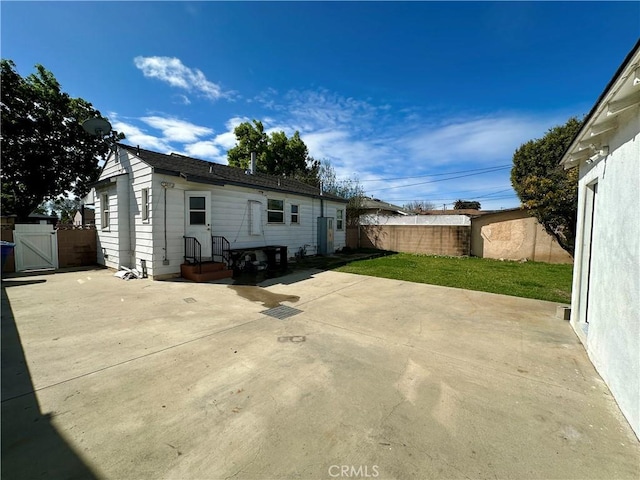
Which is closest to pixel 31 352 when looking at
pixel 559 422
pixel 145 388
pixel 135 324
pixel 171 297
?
pixel 135 324

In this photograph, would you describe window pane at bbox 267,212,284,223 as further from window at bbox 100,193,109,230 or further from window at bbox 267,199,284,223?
window at bbox 100,193,109,230

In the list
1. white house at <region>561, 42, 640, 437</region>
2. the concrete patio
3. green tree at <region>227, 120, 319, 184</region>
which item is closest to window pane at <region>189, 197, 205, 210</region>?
the concrete patio

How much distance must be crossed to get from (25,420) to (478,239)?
1606 centimetres

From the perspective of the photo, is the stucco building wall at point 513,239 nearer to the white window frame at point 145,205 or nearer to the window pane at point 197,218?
the window pane at point 197,218

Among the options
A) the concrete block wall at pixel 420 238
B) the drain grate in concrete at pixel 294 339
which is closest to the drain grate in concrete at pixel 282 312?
the drain grate in concrete at pixel 294 339

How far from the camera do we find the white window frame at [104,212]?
9805 millimetres

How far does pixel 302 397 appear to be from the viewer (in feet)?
8.22

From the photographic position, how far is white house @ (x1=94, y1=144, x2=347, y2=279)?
25.9 feet

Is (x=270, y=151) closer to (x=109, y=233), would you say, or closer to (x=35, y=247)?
(x=109, y=233)

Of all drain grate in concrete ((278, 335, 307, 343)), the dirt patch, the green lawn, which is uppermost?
the green lawn

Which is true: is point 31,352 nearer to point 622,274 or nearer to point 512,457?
point 512,457

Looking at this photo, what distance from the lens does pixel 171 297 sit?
19.7ft

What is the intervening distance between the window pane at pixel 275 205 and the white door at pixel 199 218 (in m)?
3.09

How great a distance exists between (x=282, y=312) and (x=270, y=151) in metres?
23.6
